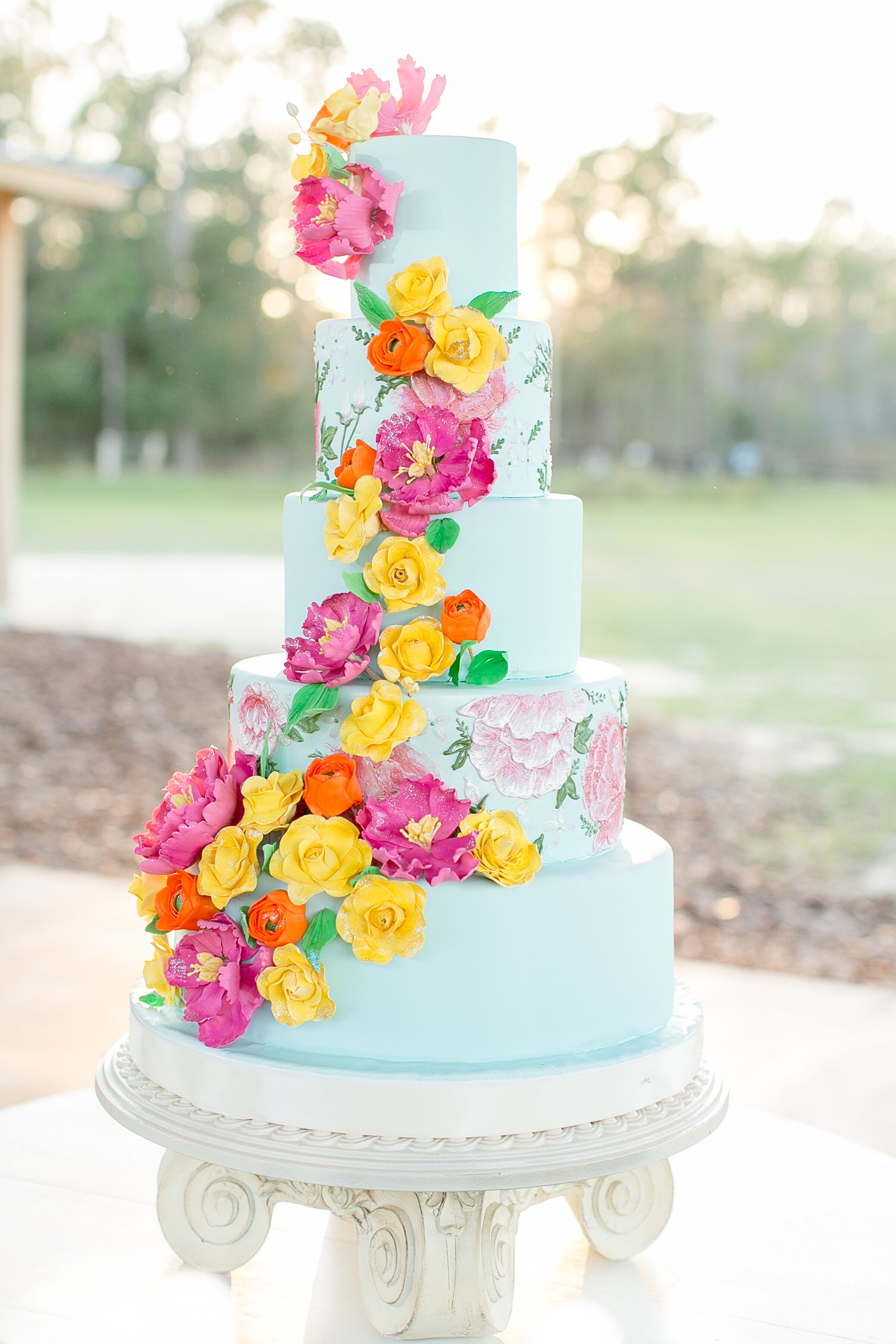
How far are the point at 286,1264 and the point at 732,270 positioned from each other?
619 inches

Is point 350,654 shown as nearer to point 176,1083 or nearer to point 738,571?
point 176,1083

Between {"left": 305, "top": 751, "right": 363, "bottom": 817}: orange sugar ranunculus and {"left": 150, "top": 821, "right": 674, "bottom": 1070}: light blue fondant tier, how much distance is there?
144 mm

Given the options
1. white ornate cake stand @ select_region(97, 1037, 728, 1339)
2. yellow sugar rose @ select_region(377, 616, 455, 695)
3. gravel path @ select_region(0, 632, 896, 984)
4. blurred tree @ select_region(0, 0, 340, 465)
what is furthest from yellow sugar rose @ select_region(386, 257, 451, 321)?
blurred tree @ select_region(0, 0, 340, 465)

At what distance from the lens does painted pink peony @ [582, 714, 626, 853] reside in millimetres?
2152

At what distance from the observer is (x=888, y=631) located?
498 inches

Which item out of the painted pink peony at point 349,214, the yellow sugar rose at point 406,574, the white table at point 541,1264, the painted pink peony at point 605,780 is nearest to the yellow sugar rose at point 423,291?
the painted pink peony at point 349,214

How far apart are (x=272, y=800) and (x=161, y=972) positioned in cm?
37

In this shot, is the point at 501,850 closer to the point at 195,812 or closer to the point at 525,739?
the point at 525,739

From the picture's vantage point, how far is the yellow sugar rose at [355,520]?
2.02 meters

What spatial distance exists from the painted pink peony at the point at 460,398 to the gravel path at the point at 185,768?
3161mm

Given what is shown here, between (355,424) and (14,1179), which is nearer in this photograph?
(355,424)

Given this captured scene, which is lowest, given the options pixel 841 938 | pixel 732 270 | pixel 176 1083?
pixel 841 938

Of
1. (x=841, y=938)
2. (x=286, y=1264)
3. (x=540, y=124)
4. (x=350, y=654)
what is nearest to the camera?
(x=350, y=654)

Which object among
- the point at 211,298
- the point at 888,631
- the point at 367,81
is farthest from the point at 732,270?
Result: the point at 367,81
